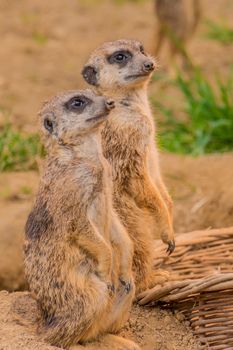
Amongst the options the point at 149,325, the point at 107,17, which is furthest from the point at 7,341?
the point at 107,17

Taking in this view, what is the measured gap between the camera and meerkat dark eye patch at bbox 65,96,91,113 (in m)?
3.72

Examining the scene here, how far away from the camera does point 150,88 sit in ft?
27.2

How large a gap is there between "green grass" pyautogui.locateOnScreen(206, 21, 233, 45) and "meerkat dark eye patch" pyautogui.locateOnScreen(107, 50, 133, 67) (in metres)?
5.12

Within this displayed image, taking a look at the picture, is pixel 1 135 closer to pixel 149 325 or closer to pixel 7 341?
pixel 149 325

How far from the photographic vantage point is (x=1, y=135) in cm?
643

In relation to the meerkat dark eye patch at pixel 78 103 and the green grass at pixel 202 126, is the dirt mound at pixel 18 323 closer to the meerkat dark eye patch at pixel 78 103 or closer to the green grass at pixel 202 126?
the meerkat dark eye patch at pixel 78 103

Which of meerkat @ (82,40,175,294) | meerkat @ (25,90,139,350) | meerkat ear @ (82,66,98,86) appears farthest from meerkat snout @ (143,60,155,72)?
meerkat @ (25,90,139,350)

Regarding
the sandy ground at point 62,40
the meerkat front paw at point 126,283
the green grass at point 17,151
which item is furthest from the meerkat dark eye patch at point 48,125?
the sandy ground at point 62,40

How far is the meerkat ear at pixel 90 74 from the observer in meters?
4.09

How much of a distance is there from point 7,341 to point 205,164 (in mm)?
2734

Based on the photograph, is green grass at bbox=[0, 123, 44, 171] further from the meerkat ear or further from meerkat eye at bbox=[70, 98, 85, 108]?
meerkat eye at bbox=[70, 98, 85, 108]

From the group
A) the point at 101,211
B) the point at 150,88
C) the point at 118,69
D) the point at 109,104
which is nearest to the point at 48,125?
the point at 109,104

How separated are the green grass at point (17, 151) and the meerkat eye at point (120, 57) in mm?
2212

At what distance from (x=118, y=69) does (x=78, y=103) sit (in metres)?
0.41
